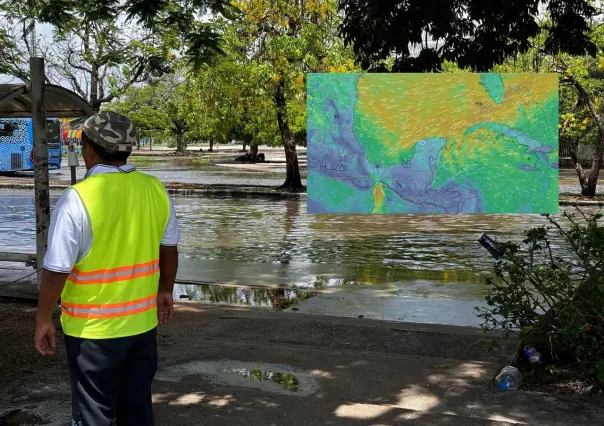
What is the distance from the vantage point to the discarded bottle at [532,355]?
18.6ft

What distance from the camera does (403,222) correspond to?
712 inches

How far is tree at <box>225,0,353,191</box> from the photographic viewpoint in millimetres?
24562

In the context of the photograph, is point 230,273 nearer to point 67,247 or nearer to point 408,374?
point 408,374

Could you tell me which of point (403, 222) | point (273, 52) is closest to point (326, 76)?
point (403, 222)

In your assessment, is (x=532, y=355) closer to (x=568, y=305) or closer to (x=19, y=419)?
(x=568, y=305)

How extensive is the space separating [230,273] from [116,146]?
24.8 ft

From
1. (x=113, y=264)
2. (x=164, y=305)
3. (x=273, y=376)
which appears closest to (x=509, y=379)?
(x=273, y=376)

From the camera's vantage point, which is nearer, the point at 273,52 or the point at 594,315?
the point at 594,315

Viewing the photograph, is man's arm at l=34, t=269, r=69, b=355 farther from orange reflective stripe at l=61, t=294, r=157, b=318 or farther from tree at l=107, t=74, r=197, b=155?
tree at l=107, t=74, r=197, b=155

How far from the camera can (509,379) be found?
212 inches

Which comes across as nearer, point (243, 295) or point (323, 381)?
point (323, 381)

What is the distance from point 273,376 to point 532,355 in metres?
1.86
